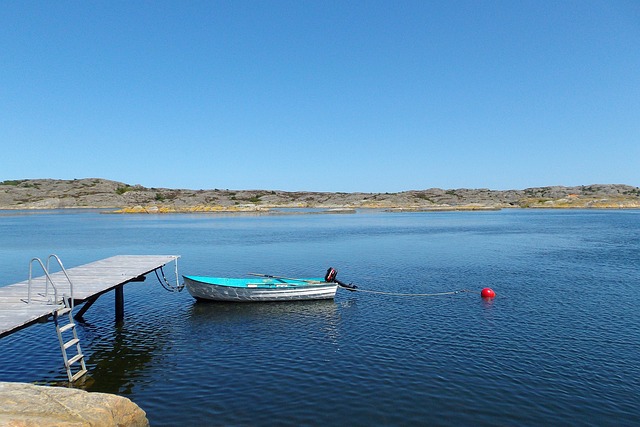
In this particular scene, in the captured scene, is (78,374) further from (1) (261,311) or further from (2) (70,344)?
(1) (261,311)

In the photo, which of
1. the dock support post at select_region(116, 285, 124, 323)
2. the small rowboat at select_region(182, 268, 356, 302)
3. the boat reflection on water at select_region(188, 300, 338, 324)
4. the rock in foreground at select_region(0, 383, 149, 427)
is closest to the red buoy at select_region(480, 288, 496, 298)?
the small rowboat at select_region(182, 268, 356, 302)

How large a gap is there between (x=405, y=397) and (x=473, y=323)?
11.3m

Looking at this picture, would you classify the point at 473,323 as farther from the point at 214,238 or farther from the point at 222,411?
the point at 214,238

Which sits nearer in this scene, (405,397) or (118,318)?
(405,397)

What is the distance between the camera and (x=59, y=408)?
11133 millimetres

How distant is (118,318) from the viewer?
27.7m

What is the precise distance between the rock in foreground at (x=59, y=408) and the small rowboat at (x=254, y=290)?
1815 centimetres

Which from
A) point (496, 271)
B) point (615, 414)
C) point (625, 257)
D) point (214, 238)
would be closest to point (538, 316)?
point (615, 414)

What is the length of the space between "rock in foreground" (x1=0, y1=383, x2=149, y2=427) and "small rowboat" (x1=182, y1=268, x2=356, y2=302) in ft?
59.5

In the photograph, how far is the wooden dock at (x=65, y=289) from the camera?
16469 mm

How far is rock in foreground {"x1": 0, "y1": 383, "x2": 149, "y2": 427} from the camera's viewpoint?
10406mm

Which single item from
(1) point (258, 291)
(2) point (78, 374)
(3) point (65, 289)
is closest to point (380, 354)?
(1) point (258, 291)

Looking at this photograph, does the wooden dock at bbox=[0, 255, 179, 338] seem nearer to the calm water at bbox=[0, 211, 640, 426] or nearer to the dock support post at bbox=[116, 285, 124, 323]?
the dock support post at bbox=[116, 285, 124, 323]

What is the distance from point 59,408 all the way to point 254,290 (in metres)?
20.1
